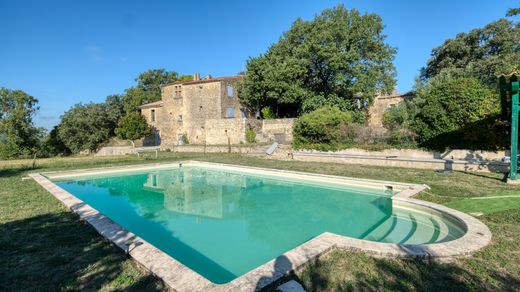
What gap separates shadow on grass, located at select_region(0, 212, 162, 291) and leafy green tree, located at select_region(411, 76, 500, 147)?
44.4ft

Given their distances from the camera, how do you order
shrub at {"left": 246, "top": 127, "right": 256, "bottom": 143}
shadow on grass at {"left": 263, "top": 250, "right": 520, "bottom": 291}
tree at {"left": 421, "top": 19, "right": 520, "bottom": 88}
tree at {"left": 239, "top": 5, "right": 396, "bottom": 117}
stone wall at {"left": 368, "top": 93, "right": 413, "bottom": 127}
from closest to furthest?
shadow on grass at {"left": 263, "top": 250, "right": 520, "bottom": 291}, tree at {"left": 421, "top": 19, "right": 520, "bottom": 88}, tree at {"left": 239, "top": 5, "right": 396, "bottom": 117}, shrub at {"left": 246, "top": 127, "right": 256, "bottom": 143}, stone wall at {"left": 368, "top": 93, "right": 413, "bottom": 127}

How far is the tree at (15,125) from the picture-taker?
30859mm

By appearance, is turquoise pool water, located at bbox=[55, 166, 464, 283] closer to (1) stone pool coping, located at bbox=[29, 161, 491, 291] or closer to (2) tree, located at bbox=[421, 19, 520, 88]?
(1) stone pool coping, located at bbox=[29, 161, 491, 291]

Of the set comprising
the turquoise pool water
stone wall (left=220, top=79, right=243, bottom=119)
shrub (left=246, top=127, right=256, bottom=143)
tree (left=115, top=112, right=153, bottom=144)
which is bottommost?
the turquoise pool water

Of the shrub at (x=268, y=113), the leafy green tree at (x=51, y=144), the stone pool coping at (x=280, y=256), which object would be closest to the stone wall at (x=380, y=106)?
the shrub at (x=268, y=113)

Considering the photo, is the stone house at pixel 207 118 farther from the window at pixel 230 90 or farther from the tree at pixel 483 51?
the tree at pixel 483 51

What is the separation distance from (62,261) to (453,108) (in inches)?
561

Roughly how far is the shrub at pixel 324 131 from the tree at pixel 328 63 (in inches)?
211

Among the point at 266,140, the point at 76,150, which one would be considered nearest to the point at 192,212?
the point at 266,140

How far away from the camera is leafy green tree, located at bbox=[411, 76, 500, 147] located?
38.0 feet

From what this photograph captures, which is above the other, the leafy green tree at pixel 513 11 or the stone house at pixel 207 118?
the leafy green tree at pixel 513 11

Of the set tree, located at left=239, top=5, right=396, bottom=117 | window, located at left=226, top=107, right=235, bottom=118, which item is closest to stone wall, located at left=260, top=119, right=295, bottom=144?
tree, located at left=239, top=5, right=396, bottom=117

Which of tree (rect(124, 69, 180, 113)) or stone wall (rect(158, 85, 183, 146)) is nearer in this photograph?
stone wall (rect(158, 85, 183, 146))

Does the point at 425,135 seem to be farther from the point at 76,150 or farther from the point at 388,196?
the point at 76,150
